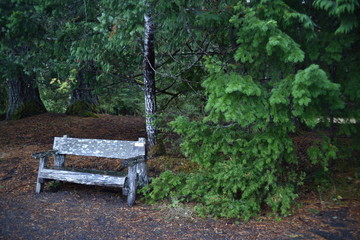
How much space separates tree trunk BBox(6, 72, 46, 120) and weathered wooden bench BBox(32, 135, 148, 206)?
5.79 meters

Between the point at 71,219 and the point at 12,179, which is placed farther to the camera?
the point at 12,179

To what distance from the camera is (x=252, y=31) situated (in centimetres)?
409

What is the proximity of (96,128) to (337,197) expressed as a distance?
7.01 metres

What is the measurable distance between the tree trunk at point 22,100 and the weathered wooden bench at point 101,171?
5.79 meters

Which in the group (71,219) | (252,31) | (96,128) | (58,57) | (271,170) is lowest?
(71,219)

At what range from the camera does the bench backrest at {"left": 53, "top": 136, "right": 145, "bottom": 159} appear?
5.56 m

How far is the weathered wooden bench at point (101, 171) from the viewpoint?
205 inches

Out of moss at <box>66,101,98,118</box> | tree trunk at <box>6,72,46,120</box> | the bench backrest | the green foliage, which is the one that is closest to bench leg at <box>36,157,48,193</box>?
the bench backrest

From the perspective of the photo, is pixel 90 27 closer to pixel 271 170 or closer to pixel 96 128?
pixel 96 128

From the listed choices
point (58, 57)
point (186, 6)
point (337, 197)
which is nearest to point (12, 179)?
point (58, 57)

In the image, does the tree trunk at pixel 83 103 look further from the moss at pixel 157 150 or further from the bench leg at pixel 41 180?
the bench leg at pixel 41 180

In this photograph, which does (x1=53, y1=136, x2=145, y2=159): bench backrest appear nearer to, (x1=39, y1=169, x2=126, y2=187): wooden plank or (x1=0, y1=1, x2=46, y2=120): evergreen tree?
(x1=39, y1=169, x2=126, y2=187): wooden plank

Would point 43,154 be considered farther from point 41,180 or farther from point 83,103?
point 83,103

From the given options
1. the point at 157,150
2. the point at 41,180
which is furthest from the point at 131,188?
the point at 157,150
